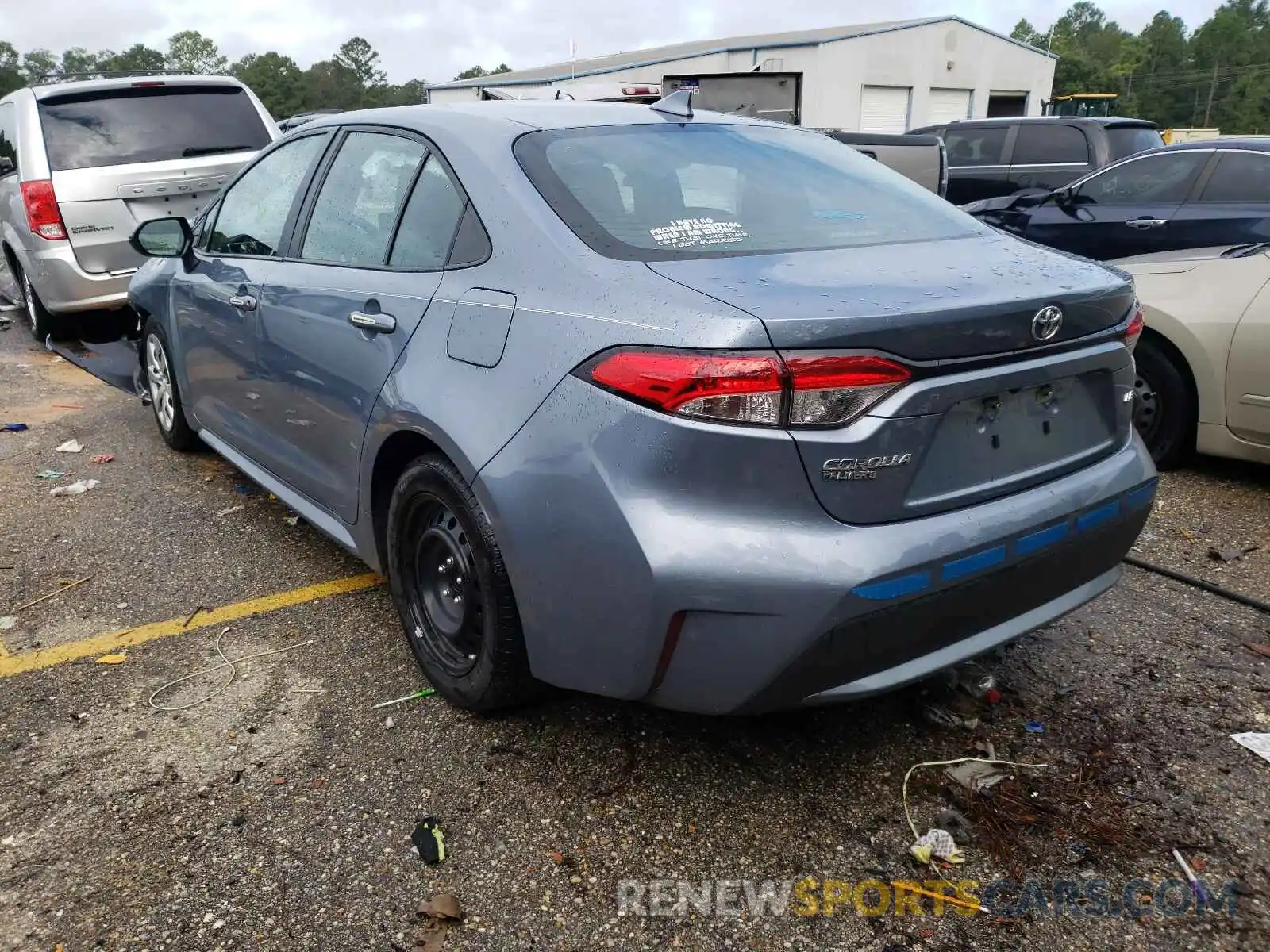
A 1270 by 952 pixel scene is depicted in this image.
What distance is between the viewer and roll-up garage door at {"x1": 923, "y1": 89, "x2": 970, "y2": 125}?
33.0 meters

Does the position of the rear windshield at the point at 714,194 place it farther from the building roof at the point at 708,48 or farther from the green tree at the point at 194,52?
the green tree at the point at 194,52

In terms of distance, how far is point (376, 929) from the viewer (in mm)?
2084

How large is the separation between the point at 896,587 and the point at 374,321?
168 centimetres

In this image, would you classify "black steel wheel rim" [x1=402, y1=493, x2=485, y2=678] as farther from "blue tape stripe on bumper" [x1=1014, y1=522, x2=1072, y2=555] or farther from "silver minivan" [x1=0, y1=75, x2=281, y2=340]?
"silver minivan" [x1=0, y1=75, x2=281, y2=340]

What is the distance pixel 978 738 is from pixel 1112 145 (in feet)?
30.6

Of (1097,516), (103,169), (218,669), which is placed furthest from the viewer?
(103,169)

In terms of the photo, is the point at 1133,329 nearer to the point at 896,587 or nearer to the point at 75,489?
the point at 896,587

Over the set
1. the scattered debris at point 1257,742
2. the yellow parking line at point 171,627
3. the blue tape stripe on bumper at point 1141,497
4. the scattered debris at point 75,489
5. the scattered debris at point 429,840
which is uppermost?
the blue tape stripe on bumper at point 1141,497

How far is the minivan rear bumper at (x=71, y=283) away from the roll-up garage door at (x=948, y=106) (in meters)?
30.9

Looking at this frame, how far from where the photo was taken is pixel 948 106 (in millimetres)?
33312

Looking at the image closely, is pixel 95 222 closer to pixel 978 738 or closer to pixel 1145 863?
pixel 978 738

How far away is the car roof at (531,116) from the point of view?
2.88 metres

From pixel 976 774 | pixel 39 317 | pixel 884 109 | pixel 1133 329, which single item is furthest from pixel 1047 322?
pixel 884 109

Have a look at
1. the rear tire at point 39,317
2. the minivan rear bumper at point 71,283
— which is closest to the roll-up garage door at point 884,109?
the rear tire at point 39,317
